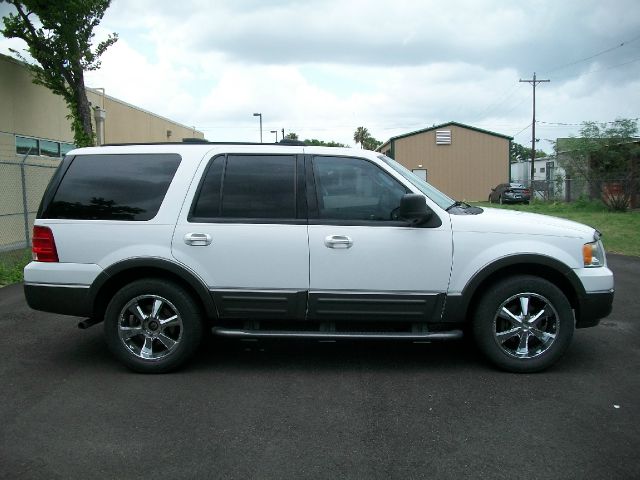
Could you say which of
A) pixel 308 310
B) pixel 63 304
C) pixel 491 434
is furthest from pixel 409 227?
pixel 63 304

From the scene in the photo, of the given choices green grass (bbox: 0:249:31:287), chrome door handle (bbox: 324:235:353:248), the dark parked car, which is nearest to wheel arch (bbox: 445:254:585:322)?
chrome door handle (bbox: 324:235:353:248)

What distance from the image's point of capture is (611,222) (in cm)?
1977

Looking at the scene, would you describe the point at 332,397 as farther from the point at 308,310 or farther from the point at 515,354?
the point at 515,354

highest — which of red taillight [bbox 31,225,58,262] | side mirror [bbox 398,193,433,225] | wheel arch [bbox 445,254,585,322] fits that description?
side mirror [bbox 398,193,433,225]

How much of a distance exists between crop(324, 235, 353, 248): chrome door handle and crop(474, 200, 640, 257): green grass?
10.4 metres

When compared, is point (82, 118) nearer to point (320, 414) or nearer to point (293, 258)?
point (293, 258)

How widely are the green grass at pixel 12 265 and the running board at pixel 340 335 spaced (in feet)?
21.0

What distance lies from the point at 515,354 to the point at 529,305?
43 centimetres

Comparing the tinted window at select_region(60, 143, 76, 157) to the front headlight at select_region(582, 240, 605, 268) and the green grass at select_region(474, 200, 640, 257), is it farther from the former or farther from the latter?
the front headlight at select_region(582, 240, 605, 268)

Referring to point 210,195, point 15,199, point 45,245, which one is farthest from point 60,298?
point 15,199

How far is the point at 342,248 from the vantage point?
192 inches

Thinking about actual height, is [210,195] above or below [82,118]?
below

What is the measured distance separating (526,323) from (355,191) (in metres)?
1.78

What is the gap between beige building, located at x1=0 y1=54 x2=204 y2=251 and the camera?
46.1 feet
